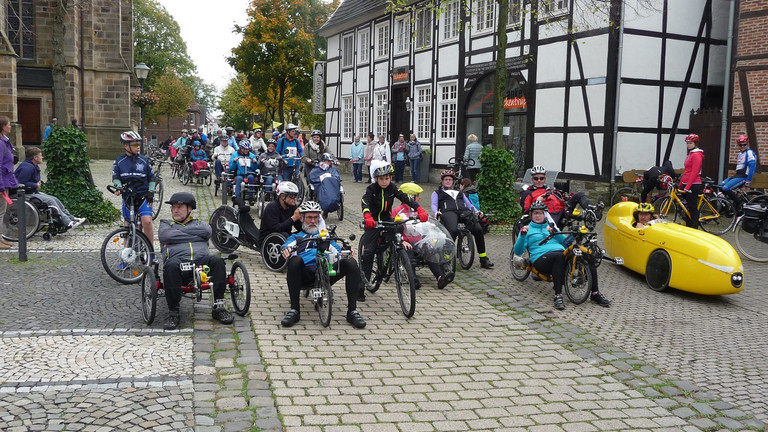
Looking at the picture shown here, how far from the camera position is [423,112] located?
26.4m

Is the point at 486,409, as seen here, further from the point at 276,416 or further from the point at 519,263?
the point at 519,263

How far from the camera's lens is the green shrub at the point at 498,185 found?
47.0ft

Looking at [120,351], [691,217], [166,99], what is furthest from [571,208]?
[166,99]

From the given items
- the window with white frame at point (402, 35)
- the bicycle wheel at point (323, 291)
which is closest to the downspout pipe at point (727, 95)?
the window with white frame at point (402, 35)

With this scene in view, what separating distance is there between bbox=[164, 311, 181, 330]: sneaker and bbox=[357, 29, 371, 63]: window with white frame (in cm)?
2510

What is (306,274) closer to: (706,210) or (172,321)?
(172,321)

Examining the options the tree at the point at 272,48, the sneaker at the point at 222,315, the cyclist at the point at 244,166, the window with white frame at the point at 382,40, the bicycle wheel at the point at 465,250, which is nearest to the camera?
the sneaker at the point at 222,315

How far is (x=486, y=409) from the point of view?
16.3 ft

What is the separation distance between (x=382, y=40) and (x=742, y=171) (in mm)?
18185

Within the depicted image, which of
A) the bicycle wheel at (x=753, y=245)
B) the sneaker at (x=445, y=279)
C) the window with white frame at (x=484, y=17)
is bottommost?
the sneaker at (x=445, y=279)

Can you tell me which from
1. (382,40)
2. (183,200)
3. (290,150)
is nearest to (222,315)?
(183,200)

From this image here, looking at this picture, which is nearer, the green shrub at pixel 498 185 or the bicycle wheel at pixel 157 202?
the bicycle wheel at pixel 157 202

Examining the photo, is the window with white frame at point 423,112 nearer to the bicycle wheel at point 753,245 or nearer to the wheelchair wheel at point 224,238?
the bicycle wheel at point 753,245

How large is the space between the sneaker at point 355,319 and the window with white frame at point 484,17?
55.4ft
